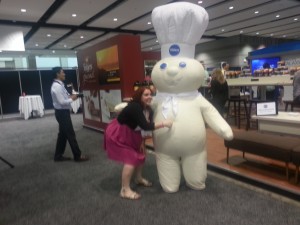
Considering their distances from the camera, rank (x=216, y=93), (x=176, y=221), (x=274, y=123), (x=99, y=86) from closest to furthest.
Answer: (x=176, y=221), (x=274, y=123), (x=216, y=93), (x=99, y=86)

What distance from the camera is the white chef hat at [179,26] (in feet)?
8.68

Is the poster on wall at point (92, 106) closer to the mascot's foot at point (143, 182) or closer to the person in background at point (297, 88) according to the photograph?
the mascot's foot at point (143, 182)

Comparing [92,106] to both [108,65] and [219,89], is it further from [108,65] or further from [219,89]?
[219,89]

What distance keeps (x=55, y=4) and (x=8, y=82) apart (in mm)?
6197

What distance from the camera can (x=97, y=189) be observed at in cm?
307

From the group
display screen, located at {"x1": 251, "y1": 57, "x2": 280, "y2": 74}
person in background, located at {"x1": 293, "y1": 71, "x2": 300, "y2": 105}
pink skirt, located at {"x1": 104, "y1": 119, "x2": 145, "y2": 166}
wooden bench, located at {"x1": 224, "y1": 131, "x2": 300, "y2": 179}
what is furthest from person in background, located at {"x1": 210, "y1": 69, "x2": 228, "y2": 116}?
display screen, located at {"x1": 251, "y1": 57, "x2": 280, "y2": 74}

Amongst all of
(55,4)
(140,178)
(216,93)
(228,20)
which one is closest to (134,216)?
(140,178)

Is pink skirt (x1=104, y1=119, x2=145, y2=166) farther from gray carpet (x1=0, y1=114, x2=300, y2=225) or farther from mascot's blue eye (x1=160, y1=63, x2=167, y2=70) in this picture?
mascot's blue eye (x1=160, y1=63, x2=167, y2=70)

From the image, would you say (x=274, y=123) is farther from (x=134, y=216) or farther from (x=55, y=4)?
(x=55, y=4)

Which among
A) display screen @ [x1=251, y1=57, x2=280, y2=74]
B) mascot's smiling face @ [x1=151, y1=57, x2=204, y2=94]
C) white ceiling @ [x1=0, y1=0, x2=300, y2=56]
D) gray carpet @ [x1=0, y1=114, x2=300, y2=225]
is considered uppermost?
white ceiling @ [x1=0, y1=0, x2=300, y2=56]

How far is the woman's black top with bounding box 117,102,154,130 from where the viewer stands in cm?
262

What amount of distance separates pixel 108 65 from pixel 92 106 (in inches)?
59.1

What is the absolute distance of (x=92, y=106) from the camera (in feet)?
22.4

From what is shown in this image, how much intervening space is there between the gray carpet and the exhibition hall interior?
7cm
